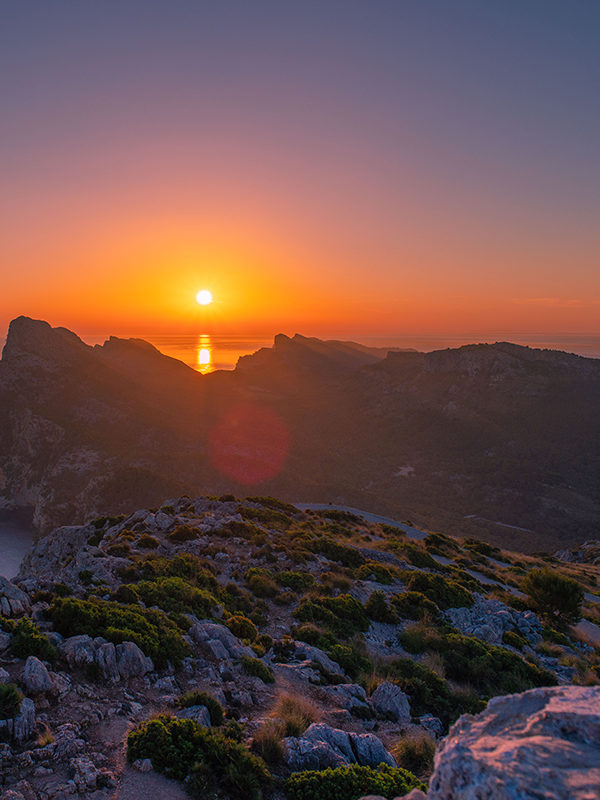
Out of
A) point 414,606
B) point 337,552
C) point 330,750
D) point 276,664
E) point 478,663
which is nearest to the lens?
point 330,750

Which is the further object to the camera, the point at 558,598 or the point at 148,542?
the point at 558,598

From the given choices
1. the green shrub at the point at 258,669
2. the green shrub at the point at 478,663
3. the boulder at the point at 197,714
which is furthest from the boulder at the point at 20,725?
the green shrub at the point at 478,663

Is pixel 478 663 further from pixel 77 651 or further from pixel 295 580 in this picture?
pixel 77 651

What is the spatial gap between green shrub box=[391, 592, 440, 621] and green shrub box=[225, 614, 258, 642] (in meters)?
10.1

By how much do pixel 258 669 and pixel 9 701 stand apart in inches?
282

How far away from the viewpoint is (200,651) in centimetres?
1359

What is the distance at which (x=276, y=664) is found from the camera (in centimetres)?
1449

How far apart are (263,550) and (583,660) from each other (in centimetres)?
1874

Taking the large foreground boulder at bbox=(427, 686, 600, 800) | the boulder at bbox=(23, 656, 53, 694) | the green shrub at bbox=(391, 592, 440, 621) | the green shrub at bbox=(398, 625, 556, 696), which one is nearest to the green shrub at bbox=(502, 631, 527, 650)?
the green shrub at bbox=(398, 625, 556, 696)

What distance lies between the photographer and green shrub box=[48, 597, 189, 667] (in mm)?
11883

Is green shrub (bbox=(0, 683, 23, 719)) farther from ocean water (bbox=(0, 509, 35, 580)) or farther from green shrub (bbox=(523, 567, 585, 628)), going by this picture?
ocean water (bbox=(0, 509, 35, 580))

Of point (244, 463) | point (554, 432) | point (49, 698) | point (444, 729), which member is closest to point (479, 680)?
point (444, 729)

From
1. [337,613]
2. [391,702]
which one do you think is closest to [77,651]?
[391,702]

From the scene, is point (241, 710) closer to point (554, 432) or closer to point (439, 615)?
point (439, 615)
